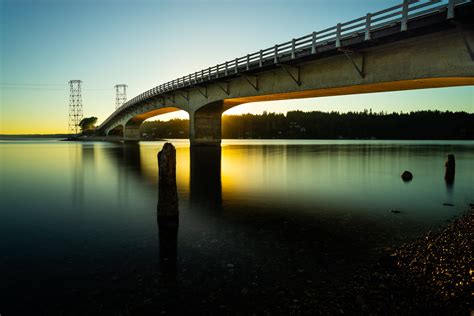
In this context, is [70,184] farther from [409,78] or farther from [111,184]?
[409,78]

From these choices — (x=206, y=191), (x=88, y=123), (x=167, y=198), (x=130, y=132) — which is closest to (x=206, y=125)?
(x=206, y=191)

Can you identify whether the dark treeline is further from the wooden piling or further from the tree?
the wooden piling

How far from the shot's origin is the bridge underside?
15836 millimetres

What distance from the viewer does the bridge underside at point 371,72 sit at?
52.0 ft

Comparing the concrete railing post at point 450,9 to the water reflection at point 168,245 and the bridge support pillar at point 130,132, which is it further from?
the bridge support pillar at point 130,132

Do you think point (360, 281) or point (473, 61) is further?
point (473, 61)

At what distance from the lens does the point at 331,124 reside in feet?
597

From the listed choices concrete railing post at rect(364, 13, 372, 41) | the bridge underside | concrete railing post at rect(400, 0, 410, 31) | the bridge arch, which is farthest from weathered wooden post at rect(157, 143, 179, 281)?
the bridge arch

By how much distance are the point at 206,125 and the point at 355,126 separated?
15298 cm

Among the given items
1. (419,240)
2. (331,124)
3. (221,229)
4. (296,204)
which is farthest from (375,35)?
(331,124)

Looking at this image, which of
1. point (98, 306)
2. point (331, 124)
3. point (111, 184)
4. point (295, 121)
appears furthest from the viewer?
point (295, 121)

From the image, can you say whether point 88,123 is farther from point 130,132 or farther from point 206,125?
point 206,125

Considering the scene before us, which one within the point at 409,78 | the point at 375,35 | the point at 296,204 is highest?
the point at 375,35

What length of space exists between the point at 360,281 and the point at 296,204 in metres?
6.72
